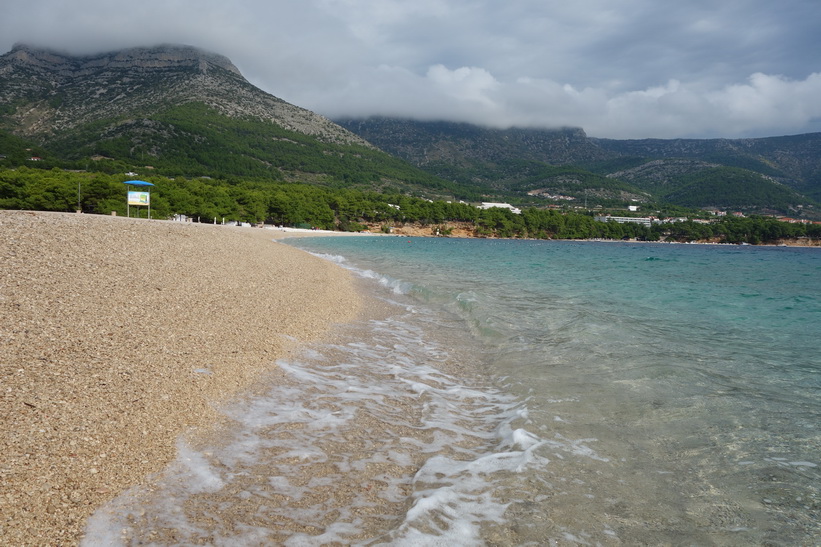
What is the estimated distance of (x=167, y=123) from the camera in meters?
109

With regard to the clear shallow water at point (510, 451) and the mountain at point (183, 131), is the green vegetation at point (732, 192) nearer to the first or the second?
the mountain at point (183, 131)

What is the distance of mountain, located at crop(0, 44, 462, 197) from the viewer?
4043 inches

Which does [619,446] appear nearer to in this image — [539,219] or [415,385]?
[415,385]

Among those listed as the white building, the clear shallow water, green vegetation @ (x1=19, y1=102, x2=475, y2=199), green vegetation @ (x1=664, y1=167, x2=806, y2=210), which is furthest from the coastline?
green vegetation @ (x1=664, y1=167, x2=806, y2=210)

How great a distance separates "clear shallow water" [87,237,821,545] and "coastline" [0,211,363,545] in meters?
0.37

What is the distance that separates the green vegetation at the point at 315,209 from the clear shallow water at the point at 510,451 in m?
58.7

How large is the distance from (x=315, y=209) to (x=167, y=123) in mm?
46462

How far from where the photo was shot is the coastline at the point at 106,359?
320 centimetres

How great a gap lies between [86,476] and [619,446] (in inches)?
192

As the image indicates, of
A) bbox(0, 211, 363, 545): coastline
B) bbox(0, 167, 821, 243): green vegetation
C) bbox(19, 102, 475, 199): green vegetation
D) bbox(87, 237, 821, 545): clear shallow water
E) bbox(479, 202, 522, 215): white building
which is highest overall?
bbox(19, 102, 475, 199): green vegetation

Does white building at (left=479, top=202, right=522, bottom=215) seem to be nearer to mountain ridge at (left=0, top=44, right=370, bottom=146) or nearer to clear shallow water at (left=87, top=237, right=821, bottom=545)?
mountain ridge at (left=0, top=44, right=370, bottom=146)

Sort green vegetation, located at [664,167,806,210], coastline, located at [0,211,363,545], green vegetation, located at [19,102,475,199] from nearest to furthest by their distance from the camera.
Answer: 1. coastline, located at [0,211,363,545]
2. green vegetation, located at [19,102,475,199]
3. green vegetation, located at [664,167,806,210]

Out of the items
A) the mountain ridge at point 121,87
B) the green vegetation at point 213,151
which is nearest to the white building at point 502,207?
the green vegetation at point 213,151

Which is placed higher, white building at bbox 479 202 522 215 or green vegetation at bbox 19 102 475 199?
green vegetation at bbox 19 102 475 199
